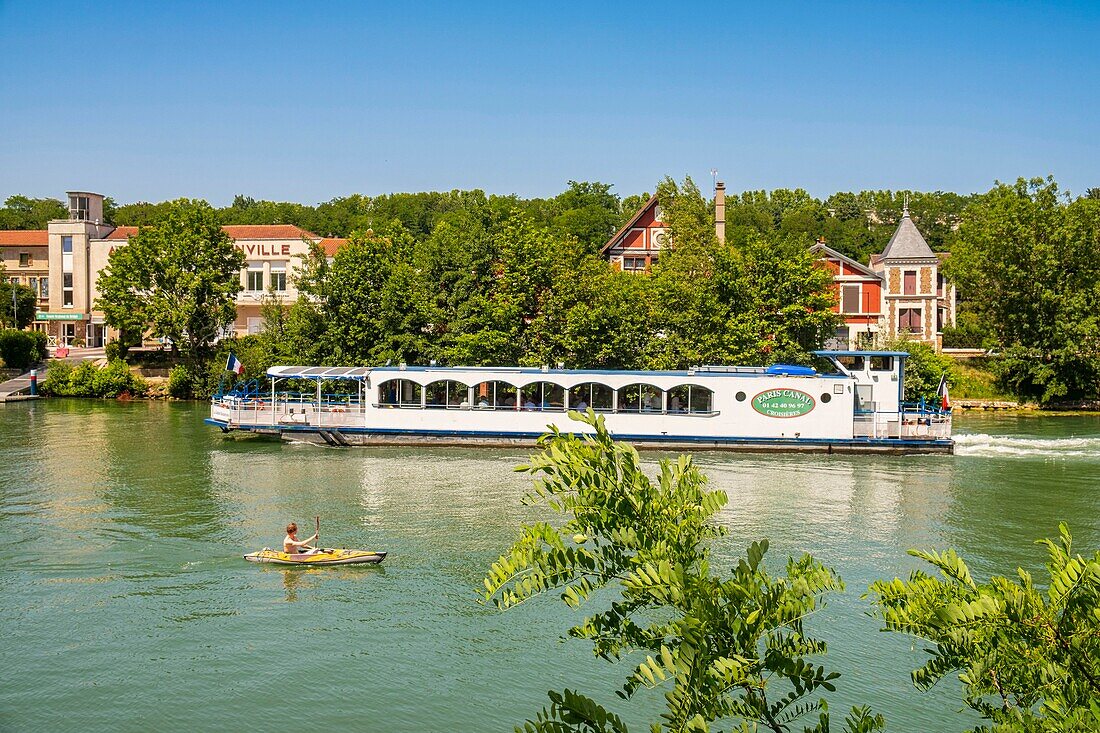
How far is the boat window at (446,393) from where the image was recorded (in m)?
42.2

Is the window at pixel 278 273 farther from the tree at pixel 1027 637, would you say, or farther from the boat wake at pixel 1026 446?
the tree at pixel 1027 637

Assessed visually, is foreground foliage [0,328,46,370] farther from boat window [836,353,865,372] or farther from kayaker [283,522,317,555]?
boat window [836,353,865,372]

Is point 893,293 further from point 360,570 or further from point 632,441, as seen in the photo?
point 360,570

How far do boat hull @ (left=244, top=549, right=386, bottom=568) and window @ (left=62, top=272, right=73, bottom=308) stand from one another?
5897cm

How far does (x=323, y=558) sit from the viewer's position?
2281 centimetres

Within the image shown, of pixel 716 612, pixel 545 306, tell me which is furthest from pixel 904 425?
pixel 716 612

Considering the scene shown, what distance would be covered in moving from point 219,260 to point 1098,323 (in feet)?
168

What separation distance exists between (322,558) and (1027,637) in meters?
Answer: 17.0

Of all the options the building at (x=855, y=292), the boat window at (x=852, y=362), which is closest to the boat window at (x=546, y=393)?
the boat window at (x=852, y=362)

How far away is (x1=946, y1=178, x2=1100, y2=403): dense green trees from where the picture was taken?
5684 centimetres

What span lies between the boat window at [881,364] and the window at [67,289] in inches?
2279

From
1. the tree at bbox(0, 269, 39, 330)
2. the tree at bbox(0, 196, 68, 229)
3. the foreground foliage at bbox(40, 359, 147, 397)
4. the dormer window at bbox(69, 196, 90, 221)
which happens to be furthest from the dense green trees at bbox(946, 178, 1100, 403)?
the tree at bbox(0, 196, 68, 229)

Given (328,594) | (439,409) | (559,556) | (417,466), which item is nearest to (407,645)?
(328,594)

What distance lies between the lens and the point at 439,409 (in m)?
41.2
